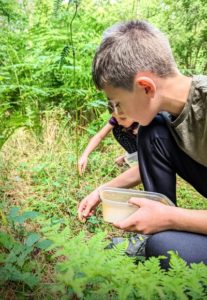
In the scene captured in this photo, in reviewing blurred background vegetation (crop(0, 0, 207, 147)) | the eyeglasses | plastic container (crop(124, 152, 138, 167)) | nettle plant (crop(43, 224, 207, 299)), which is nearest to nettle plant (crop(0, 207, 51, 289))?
nettle plant (crop(43, 224, 207, 299))

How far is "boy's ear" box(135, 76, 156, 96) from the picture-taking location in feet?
4.47

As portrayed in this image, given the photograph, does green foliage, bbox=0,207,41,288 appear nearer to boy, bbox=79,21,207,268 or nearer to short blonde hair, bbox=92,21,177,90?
boy, bbox=79,21,207,268

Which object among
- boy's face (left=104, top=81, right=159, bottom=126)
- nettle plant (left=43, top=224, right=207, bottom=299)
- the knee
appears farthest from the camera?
boy's face (left=104, top=81, right=159, bottom=126)

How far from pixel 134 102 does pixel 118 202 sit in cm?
40

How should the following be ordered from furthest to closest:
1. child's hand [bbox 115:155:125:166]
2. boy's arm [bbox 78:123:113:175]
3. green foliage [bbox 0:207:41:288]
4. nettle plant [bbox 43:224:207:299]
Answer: child's hand [bbox 115:155:125:166] → boy's arm [bbox 78:123:113:175] → green foliage [bbox 0:207:41:288] → nettle plant [bbox 43:224:207:299]

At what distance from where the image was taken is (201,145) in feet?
4.87

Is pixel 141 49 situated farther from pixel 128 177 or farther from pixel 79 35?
pixel 79 35

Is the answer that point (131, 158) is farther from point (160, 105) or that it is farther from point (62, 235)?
point (62, 235)

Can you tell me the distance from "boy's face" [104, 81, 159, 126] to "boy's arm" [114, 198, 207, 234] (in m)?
0.37

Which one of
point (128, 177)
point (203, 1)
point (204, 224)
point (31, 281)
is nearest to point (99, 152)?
point (128, 177)

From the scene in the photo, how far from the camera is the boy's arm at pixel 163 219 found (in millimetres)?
1309

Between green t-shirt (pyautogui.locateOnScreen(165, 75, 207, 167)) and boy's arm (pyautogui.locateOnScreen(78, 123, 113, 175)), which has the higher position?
green t-shirt (pyautogui.locateOnScreen(165, 75, 207, 167))

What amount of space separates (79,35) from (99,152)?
1.16 meters

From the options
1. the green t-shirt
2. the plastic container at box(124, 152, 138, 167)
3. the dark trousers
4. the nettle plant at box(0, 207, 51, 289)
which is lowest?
the plastic container at box(124, 152, 138, 167)
